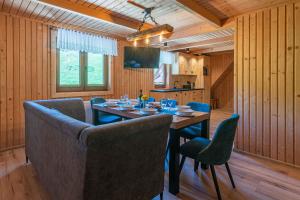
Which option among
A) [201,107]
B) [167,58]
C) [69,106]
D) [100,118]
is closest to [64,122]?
[69,106]

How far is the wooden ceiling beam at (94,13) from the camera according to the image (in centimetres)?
277

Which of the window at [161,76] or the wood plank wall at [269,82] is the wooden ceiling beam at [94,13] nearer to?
the wood plank wall at [269,82]

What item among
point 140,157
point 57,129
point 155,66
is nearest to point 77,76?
point 155,66

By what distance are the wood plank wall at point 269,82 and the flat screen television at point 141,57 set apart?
7.61ft

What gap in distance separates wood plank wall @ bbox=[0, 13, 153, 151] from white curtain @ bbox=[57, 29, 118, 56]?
0.89 feet

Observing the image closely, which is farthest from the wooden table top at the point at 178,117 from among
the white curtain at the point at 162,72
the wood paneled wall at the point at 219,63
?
the wood paneled wall at the point at 219,63

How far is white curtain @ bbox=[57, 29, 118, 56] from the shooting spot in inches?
Result: 146

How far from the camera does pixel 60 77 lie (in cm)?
396

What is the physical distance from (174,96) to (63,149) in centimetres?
490

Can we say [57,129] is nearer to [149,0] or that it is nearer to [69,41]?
[149,0]

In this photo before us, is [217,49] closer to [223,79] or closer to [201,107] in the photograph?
[223,79]

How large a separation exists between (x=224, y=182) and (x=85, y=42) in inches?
144

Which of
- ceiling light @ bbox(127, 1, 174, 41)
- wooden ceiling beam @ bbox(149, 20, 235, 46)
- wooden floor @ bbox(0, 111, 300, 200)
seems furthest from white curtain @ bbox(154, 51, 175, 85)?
wooden floor @ bbox(0, 111, 300, 200)

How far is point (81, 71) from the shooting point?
424cm
